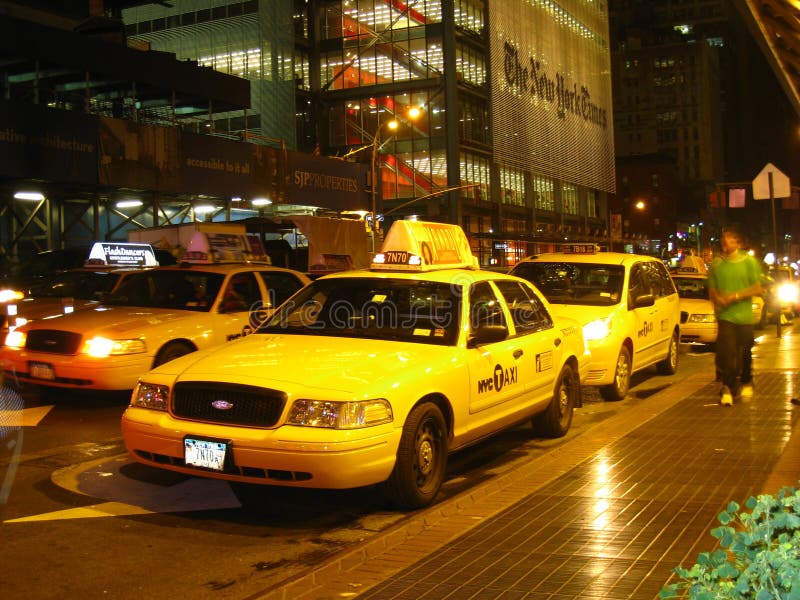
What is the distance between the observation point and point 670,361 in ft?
42.1

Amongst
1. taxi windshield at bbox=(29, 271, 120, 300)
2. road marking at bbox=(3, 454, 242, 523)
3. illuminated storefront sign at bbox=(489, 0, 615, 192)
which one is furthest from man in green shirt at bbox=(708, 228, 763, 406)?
illuminated storefront sign at bbox=(489, 0, 615, 192)

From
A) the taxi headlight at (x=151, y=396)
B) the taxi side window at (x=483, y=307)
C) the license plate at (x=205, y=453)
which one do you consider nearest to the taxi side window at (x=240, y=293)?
the taxi side window at (x=483, y=307)

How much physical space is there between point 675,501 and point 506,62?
51.9 m

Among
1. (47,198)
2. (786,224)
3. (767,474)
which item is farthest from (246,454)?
(786,224)

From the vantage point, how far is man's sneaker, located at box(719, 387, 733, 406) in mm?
8977

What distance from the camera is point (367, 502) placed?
239 inches

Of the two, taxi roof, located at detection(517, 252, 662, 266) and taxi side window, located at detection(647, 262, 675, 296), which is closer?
taxi roof, located at detection(517, 252, 662, 266)

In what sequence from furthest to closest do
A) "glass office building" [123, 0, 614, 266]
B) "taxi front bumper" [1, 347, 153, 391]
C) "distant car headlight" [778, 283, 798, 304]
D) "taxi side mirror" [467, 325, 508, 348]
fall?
"glass office building" [123, 0, 614, 266] → "distant car headlight" [778, 283, 798, 304] → "taxi front bumper" [1, 347, 153, 391] → "taxi side mirror" [467, 325, 508, 348]

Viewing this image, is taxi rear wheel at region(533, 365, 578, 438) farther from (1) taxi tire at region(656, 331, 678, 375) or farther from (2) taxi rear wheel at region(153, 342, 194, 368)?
(1) taxi tire at region(656, 331, 678, 375)

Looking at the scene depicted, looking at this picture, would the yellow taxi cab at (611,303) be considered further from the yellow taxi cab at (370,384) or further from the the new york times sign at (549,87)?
the the new york times sign at (549,87)

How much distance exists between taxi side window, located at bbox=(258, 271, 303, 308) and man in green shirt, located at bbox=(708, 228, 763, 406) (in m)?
5.37

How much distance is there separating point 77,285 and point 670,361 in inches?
371

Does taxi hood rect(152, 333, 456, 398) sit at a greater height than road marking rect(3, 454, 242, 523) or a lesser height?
greater

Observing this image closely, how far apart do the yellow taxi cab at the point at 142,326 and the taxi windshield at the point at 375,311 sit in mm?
1280
